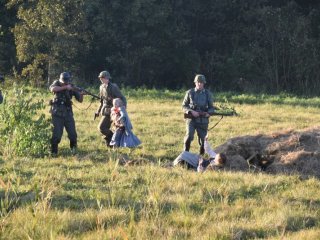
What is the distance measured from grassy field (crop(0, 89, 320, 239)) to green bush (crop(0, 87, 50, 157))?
0.51m

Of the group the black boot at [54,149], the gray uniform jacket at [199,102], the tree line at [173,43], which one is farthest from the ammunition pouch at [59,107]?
the tree line at [173,43]

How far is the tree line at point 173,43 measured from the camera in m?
28.4

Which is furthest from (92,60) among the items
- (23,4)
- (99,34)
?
(23,4)

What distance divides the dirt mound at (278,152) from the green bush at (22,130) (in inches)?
153

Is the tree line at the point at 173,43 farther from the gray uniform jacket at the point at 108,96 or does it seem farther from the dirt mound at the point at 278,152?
the dirt mound at the point at 278,152

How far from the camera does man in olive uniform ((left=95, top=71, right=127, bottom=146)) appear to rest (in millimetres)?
12820

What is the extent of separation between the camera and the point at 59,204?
7.52 m

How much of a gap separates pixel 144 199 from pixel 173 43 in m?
24.8

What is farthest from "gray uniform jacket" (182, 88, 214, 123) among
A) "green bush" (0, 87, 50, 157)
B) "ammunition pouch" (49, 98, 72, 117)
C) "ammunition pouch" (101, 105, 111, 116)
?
"green bush" (0, 87, 50, 157)

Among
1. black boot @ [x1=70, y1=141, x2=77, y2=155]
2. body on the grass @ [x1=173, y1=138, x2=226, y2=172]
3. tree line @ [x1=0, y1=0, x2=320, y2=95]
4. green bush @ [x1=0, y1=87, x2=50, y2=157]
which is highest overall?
tree line @ [x1=0, y1=0, x2=320, y2=95]

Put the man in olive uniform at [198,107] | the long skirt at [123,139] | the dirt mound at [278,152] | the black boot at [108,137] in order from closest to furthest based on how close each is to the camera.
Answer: the dirt mound at [278,152], the man in olive uniform at [198,107], the long skirt at [123,139], the black boot at [108,137]

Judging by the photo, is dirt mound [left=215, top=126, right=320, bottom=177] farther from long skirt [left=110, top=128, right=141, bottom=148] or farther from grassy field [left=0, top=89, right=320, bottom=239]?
long skirt [left=110, top=128, right=141, bottom=148]

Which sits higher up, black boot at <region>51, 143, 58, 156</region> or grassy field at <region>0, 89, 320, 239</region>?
black boot at <region>51, 143, 58, 156</region>

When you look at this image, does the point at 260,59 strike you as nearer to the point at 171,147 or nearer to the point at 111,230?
the point at 171,147
